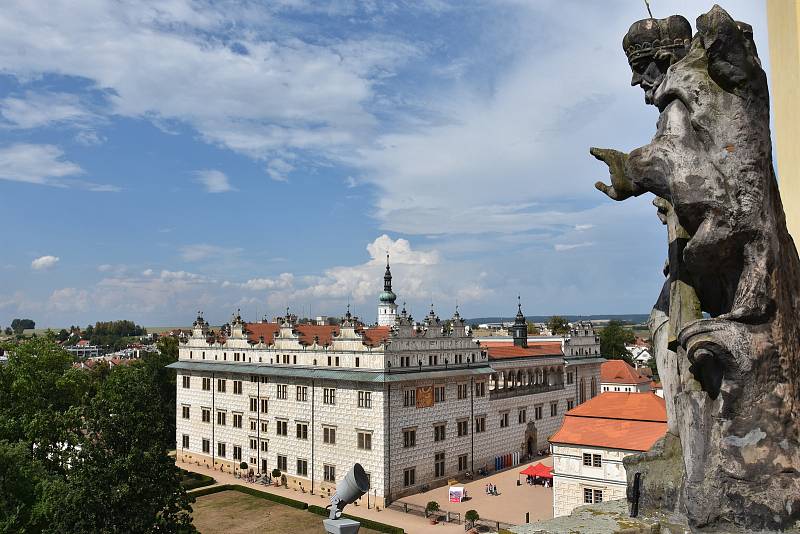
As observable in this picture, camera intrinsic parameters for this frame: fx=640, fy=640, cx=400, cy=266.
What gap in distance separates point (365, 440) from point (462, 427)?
855 centimetres

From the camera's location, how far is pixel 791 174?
34.8ft

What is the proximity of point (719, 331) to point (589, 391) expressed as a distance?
6130 centimetres

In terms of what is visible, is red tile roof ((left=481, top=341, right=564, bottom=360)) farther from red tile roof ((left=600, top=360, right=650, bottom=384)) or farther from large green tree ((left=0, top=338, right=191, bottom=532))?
large green tree ((left=0, top=338, right=191, bottom=532))

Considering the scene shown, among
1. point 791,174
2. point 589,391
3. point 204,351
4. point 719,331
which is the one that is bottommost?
point 589,391

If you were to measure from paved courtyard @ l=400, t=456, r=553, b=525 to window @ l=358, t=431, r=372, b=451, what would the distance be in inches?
158

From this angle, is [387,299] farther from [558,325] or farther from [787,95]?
[787,95]

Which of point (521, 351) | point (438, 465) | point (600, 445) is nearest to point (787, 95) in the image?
point (600, 445)

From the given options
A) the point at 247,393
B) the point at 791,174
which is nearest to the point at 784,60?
the point at 791,174

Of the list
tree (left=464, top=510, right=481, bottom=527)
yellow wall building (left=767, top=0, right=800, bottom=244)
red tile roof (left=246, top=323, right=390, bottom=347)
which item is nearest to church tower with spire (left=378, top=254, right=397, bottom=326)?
red tile roof (left=246, top=323, right=390, bottom=347)

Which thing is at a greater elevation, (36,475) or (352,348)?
(352,348)

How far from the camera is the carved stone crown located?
5930 mm

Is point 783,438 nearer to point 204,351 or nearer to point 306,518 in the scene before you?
point 306,518

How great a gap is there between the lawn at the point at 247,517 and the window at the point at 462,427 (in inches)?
489

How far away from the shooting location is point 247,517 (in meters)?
38.2
